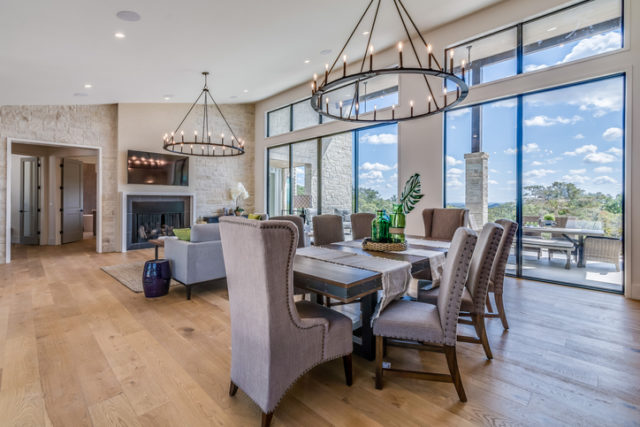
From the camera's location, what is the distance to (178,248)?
12.3 ft

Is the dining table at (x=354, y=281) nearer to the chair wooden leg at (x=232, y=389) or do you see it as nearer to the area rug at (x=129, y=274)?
the chair wooden leg at (x=232, y=389)

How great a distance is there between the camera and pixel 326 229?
360 centimetres

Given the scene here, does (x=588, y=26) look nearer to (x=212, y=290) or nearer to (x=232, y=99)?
(x=212, y=290)

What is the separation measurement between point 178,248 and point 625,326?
4.66m

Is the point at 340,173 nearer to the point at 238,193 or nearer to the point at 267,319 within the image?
the point at 238,193

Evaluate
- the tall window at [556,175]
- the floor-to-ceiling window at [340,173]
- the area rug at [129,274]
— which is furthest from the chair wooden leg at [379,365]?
the floor-to-ceiling window at [340,173]

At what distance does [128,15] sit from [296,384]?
13.2 feet

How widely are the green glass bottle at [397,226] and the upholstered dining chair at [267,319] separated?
1.20m

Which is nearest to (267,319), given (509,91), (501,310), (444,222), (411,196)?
(411,196)

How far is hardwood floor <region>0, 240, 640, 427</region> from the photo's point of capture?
5.43 ft

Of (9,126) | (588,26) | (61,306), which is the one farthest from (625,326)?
(9,126)

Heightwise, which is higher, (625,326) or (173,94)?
(173,94)

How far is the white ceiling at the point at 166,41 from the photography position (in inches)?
129

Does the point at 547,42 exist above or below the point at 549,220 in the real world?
above
